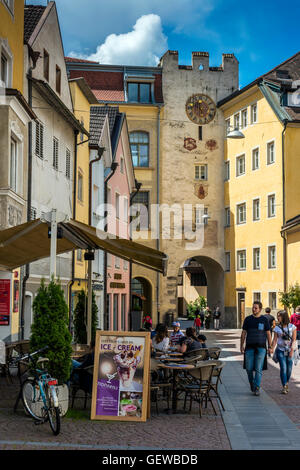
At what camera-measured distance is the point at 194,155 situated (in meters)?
50.7

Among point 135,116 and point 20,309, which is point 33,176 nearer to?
point 20,309

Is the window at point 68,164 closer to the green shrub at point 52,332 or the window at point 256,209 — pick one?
the green shrub at point 52,332

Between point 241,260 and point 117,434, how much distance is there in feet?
131

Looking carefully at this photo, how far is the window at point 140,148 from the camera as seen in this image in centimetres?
5009

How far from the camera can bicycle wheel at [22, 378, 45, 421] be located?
976 centimetres

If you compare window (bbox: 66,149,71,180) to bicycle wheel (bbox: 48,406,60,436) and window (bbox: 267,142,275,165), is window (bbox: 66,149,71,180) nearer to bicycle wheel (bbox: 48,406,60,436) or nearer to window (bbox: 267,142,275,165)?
bicycle wheel (bbox: 48,406,60,436)

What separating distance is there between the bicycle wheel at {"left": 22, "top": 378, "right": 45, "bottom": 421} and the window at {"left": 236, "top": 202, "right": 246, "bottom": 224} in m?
39.1

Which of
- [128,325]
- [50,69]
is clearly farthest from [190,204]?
[50,69]

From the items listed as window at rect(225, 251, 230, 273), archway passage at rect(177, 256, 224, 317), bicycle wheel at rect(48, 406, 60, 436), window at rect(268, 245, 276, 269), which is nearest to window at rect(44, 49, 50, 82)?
bicycle wheel at rect(48, 406, 60, 436)

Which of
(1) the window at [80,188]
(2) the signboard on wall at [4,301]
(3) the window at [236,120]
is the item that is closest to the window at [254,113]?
(3) the window at [236,120]

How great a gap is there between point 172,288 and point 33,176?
30302mm

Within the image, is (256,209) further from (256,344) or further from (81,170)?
(256,344)

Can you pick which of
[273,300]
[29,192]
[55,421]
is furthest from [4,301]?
[273,300]

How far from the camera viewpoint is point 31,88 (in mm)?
20000
